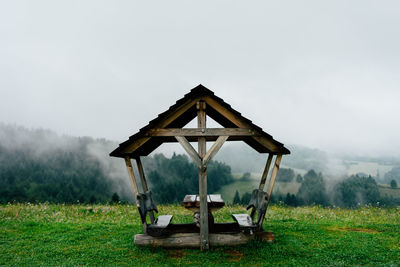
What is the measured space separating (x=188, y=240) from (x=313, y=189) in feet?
274

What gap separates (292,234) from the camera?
A: 935 centimetres

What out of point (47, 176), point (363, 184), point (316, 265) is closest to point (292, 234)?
point (316, 265)

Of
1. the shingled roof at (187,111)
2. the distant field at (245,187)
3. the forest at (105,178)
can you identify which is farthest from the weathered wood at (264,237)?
the distant field at (245,187)

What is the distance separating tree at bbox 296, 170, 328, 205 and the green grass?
214 feet

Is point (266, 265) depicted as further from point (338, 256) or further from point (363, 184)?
point (363, 184)

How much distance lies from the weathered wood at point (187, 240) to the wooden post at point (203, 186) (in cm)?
26

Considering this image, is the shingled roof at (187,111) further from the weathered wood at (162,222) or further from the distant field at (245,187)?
the distant field at (245,187)

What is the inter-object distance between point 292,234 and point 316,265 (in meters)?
2.65

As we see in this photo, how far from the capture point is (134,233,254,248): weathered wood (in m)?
8.00

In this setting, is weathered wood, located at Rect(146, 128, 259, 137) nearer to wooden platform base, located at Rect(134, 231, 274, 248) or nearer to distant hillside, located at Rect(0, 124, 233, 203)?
wooden platform base, located at Rect(134, 231, 274, 248)

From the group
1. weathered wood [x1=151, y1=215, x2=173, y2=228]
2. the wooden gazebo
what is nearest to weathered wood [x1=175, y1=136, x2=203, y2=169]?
the wooden gazebo

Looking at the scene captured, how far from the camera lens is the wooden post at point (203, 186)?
7695 mm

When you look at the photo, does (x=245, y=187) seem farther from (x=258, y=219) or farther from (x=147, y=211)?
(x=147, y=211)

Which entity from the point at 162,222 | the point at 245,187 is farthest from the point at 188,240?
the point at 245,187
